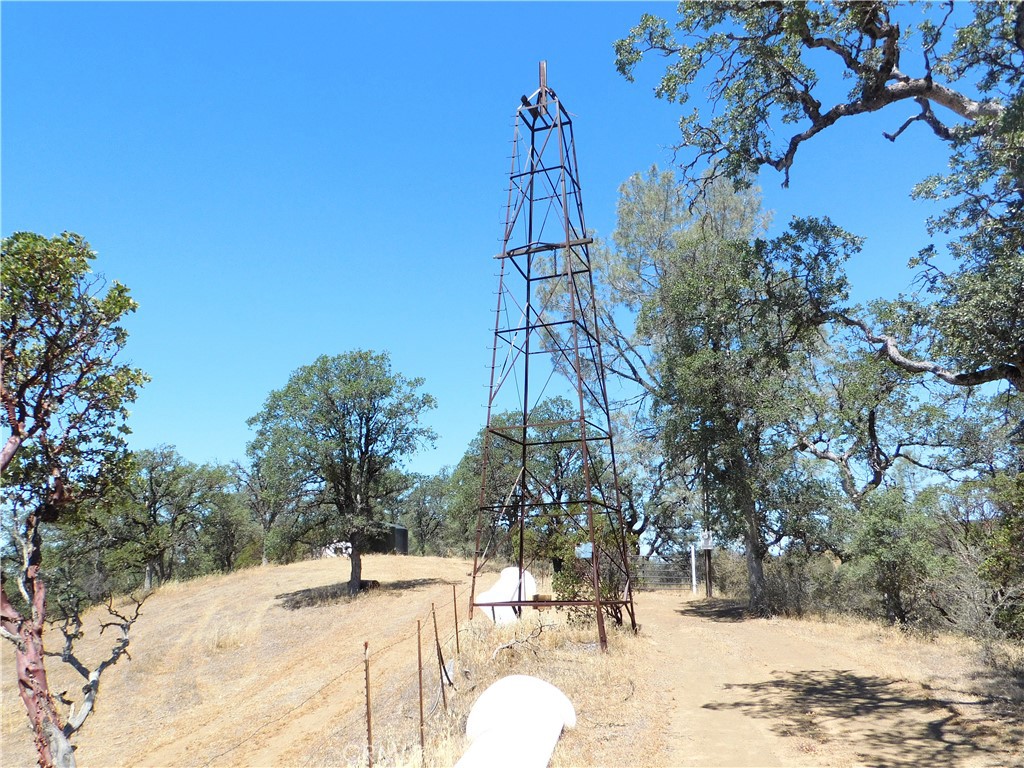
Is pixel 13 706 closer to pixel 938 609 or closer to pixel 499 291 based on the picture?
pixel 499 291

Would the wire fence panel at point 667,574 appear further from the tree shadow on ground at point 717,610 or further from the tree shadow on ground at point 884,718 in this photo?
the tree shadow on ground at point 884,718

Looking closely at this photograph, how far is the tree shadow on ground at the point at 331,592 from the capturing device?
2855 cm

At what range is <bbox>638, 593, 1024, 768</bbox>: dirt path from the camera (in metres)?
7.55

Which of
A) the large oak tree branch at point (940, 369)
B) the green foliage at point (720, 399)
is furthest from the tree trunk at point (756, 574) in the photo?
the large oak tree branch at point (940, 369)

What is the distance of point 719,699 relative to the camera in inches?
412

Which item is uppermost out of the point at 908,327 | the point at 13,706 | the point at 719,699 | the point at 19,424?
the point at 908,327

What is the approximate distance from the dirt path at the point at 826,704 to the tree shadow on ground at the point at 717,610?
4.67 m

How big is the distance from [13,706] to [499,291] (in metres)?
16.1

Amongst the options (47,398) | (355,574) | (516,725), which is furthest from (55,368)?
(355,574)

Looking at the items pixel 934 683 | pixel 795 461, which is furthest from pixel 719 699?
pixel 795 461

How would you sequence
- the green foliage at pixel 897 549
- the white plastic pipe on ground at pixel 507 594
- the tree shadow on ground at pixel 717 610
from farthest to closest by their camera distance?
the tree shadow on ground at pixel 717 610 < the white plastic pipe on ground at pixel 507 594 < the green foliage at pixel 897 549

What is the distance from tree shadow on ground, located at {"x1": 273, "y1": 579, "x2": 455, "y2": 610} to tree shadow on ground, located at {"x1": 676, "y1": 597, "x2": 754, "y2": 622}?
12.3m

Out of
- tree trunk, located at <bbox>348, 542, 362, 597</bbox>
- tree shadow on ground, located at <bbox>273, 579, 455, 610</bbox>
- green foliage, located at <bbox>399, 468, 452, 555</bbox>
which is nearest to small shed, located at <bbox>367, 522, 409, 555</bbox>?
green foliage, located at <bbox>399, 468, 452, 555</bbox>

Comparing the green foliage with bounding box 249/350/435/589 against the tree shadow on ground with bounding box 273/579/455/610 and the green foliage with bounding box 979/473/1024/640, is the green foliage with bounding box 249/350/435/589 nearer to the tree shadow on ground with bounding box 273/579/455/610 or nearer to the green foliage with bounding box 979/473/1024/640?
the tree shadow on ground with bounding box 273/579/455/610
